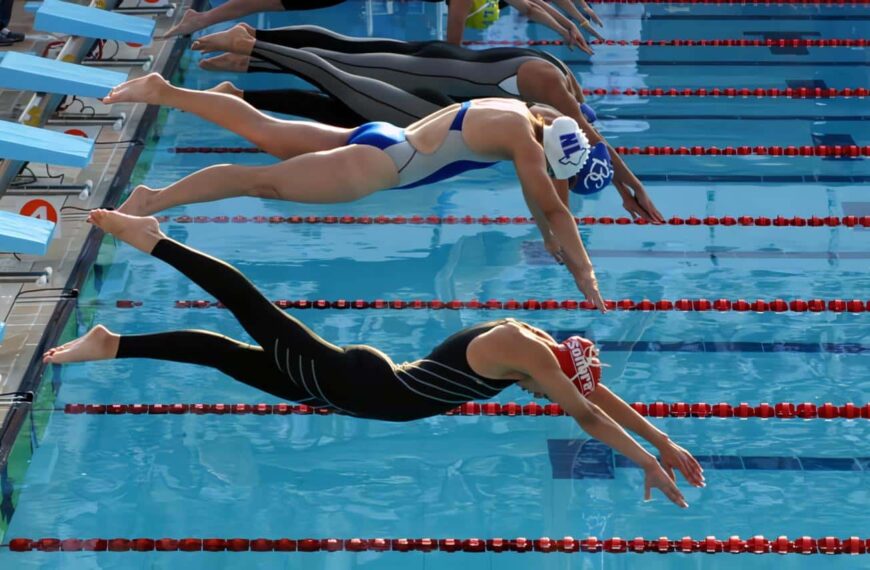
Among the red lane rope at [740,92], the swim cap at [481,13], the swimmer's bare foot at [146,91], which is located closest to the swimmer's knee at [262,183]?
the swimmer's bare foot at [146,91]

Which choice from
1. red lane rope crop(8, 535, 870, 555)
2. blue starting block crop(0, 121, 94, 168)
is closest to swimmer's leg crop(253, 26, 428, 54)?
blue starting block crop(0, 121, 94, 168)

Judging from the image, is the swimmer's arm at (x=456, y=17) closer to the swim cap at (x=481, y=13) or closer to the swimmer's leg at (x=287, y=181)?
the swim cap at (x=481, y=13)

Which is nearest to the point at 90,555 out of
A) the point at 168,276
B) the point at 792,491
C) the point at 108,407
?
the point at 108,407

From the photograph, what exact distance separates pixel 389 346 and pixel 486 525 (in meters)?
1.11

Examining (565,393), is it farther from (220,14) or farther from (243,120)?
(220,14)

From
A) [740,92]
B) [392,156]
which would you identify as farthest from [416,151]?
[740,92]

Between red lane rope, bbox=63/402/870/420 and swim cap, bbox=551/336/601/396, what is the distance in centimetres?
117

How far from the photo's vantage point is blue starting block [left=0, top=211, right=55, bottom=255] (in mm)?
5129

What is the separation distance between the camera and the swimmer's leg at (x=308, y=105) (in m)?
5.91

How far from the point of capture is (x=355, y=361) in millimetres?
4211

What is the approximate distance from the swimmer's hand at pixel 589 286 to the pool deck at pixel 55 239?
1.87m

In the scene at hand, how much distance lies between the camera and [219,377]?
5.40 meters

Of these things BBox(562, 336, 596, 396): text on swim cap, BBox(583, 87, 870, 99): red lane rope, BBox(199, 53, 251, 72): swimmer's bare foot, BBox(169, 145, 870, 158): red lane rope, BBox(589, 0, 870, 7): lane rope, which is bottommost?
BBox(589, 0, 870, 7): lane rope

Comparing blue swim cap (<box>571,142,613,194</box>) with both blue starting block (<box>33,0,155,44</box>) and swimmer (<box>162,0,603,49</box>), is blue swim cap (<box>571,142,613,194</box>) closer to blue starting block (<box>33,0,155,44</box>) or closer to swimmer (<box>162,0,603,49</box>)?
swimmer (<box>162,0,603,49</box>)
